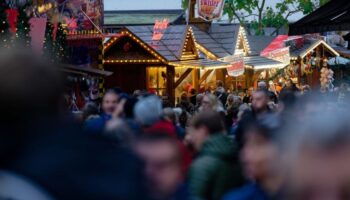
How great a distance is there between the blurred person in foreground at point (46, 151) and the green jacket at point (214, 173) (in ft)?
11.5

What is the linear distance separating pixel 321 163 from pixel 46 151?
70 centimetres

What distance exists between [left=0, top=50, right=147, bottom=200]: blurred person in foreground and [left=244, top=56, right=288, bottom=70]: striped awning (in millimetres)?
33189

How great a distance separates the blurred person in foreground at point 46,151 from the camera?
2.12m

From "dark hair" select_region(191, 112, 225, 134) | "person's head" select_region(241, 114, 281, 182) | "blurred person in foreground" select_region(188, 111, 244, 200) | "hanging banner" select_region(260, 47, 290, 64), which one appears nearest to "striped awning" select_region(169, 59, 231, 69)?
"hanging banner" select_region(260, 47, 290, 64)

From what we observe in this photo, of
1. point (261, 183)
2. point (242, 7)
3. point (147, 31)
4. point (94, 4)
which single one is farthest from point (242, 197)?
point (242, 7)

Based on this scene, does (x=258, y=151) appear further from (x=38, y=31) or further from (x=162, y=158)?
(x=38, y=31)

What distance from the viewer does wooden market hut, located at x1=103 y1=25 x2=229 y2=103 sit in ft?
96.8

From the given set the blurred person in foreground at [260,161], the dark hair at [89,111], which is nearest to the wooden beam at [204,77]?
the dark hair at [89,111]

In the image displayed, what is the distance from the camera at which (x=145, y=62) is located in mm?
29750

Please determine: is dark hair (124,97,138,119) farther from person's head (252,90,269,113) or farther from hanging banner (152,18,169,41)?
hanging banner (152,18,169,41)

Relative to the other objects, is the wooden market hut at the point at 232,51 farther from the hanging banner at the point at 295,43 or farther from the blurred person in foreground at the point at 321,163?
the blurred person in foreground at the point at 321,163

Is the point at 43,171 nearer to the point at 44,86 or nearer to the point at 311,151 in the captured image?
the point at 44,86

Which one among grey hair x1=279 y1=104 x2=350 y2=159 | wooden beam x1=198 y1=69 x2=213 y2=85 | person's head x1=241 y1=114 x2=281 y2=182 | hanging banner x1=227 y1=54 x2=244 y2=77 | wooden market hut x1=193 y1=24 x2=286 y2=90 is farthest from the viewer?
wooden market hut x1=193 y1=24 x2=286 y2=90

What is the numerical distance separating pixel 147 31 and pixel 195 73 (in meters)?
2.58
